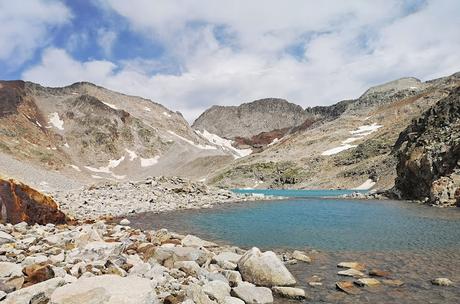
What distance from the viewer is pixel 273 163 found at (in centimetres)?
15750

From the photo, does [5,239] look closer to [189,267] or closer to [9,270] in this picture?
[9,270]

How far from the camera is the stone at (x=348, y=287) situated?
1350 cm

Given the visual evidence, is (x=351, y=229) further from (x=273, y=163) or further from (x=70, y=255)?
(x=273, y=163)

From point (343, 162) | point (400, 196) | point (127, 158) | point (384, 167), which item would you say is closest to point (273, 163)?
point (343, 162)

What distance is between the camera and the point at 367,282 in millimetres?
14344

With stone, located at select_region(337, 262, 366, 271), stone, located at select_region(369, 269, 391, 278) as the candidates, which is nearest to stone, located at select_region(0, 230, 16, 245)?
stone, located at select_region(337, 262, 366, 271)

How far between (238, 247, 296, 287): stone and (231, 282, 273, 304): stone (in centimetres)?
105

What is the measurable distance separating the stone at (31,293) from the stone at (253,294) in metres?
5.69

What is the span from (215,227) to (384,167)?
88773 millimetres

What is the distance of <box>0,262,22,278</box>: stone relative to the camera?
39.4ft

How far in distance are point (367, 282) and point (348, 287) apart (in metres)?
0.91

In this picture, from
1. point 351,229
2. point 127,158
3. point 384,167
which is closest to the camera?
point 351,229

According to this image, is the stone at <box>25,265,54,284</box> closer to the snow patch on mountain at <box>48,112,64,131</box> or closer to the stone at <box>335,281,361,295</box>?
the stone at <box>335,281,361,295</box>

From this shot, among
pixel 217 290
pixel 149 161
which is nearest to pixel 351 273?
pixel 217 290
